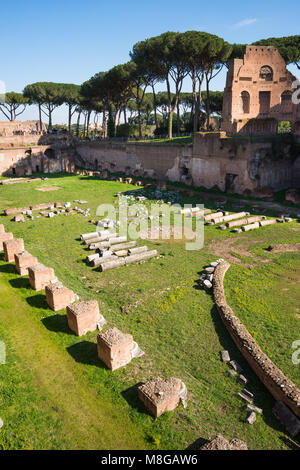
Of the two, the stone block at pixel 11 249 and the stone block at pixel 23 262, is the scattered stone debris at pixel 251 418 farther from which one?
the stone block at pixel 11 249

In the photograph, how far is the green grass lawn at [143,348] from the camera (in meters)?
4.84

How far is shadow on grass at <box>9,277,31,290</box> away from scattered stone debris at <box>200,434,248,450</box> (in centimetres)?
600

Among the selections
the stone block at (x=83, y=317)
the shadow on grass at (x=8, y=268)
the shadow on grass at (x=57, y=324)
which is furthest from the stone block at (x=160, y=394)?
the shadow on grass at (x=8, y=268)

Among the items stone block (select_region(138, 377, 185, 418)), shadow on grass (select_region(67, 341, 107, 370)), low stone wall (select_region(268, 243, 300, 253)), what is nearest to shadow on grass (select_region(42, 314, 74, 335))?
shadow on grass (select_region(67, 341, 107, 370))

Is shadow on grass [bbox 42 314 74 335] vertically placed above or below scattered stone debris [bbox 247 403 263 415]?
above

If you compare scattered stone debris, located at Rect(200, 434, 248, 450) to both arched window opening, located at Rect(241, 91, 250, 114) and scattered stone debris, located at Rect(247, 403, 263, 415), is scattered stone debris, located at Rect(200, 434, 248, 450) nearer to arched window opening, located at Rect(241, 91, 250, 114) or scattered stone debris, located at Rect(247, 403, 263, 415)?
scattered stone debris, located at Rect(247, 403, 263, 415)

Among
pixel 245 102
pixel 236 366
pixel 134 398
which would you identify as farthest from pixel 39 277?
pixel 245 102

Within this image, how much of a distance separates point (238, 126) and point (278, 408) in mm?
19333

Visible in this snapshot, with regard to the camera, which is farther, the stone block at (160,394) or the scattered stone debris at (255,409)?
the scattered stone debris at (255,409)

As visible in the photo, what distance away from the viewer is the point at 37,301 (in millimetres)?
8172

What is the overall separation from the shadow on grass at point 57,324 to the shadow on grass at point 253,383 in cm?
306

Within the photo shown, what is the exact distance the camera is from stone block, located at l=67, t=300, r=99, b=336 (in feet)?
22.3
